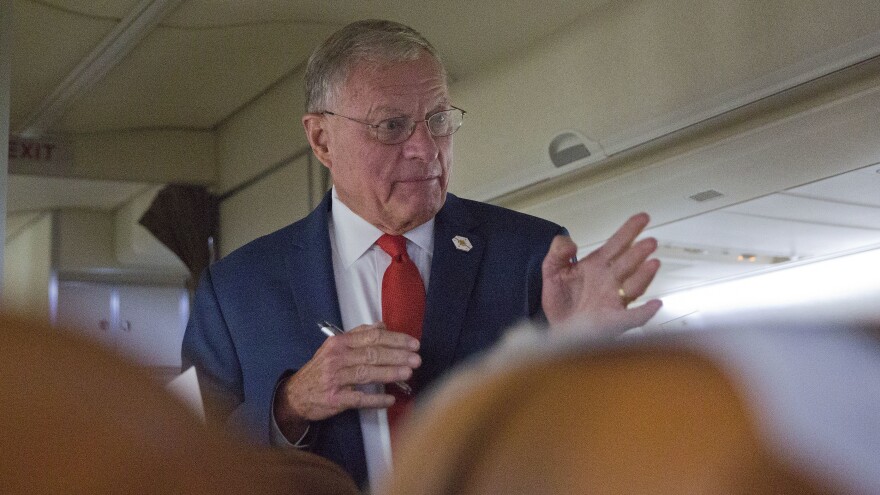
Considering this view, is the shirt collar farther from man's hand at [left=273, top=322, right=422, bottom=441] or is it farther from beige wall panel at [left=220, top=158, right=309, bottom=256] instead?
beige wall panel at [left=220, top=158, right=309, bottom=256]

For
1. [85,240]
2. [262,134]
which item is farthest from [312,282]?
[85,240]

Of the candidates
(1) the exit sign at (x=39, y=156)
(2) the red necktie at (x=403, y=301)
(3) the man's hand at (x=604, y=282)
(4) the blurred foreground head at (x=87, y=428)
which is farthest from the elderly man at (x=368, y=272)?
(1) the exit sign at (x=39, y=156)

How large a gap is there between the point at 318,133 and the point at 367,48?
0.28m

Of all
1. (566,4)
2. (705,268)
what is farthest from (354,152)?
(705,268)

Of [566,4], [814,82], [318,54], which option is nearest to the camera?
[318,54]

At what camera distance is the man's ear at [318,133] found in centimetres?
168

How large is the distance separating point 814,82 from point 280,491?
200 inches

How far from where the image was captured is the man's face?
1.43m

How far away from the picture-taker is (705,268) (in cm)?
1013

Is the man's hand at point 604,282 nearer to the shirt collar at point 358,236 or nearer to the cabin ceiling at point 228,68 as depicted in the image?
the shirt collar at point 358,236

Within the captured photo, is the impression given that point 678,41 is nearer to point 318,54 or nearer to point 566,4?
point 566,4

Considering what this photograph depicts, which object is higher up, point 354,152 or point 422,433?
point 354,152

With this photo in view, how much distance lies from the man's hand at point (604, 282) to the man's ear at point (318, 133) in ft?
2.62

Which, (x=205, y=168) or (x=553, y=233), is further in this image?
(x=205, y=168)
